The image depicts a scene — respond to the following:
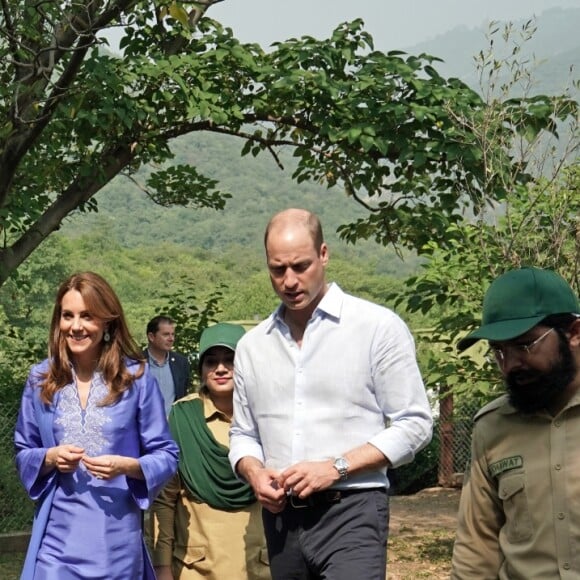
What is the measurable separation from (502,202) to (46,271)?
27168mm

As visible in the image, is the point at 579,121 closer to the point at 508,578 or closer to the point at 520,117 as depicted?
the point at 520,117

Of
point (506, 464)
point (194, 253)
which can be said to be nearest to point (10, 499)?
point (506, 464)

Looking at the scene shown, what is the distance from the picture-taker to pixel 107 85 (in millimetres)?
9695

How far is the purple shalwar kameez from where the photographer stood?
163 inches

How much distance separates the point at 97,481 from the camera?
13.8ft

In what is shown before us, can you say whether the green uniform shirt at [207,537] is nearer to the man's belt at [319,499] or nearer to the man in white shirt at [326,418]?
the man in white shirt at [326,418]

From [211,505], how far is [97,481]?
1.79 feet

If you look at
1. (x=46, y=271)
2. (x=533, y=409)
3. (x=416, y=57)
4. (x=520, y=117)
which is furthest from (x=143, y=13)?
(x=46, y=271)

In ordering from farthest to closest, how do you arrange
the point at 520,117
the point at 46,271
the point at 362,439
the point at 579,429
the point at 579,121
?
the point at 46,271 < the point at 520,117 < the point at 579,121 < the point at 362,439 < the point at 579,429

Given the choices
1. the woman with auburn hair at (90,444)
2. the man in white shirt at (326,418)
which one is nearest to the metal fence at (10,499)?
the woman with auburn hair at (90,444)

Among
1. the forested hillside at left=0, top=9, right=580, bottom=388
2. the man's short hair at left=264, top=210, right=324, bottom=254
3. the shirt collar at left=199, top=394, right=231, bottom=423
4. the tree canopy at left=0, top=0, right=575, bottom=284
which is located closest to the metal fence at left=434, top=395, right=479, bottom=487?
the forested hillside at left=0, top=9, right=580, bottom=388

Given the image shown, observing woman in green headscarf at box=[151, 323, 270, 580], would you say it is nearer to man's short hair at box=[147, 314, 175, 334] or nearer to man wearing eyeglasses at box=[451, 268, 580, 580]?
man wearing eyeglasses at box=[451, 268, 580, 580]

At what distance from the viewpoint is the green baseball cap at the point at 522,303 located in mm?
2863

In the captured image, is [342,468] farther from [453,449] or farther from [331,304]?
[453,449]
